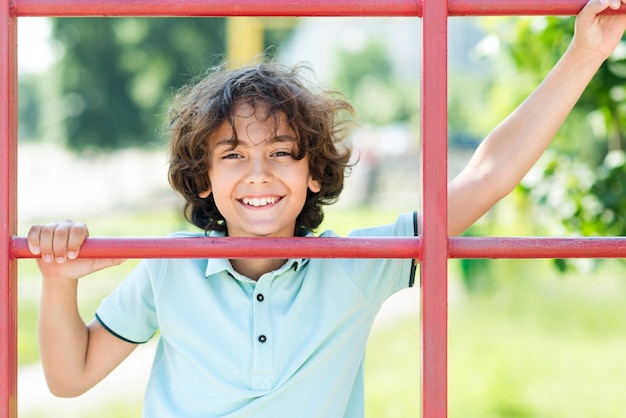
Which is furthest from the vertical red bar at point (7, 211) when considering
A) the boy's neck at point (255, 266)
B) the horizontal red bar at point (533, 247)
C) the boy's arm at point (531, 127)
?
the boy's arm at point (531, 127)

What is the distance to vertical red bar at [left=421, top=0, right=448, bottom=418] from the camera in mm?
1368

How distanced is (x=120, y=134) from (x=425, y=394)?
2071 cm

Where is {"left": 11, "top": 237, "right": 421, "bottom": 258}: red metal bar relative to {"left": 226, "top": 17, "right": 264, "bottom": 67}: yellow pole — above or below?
below

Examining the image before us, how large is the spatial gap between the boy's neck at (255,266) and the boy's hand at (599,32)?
69cm

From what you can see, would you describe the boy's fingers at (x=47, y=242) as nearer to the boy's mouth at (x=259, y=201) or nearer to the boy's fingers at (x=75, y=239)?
the boy's fingers at (x=75, y=239)

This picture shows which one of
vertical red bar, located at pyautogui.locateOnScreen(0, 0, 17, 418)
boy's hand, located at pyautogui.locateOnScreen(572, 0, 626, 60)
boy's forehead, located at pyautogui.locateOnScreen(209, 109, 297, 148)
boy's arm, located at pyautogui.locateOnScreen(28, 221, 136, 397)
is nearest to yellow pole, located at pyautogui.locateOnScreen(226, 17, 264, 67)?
boy's forehead, located at pyautogui.locateOnScreen(209, 109, 297, 148)

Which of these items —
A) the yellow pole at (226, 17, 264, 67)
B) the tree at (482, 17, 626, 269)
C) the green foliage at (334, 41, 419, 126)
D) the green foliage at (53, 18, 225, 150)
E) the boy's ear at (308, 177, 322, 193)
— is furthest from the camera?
the green foliage at (334, 41, 419, 126)

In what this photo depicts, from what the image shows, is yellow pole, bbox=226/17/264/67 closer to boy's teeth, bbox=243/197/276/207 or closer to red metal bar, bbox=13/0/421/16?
boy's teeth, bbox=243/197/276/207

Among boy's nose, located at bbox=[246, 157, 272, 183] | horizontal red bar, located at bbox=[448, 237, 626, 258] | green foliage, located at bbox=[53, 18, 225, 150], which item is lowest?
horizontal red bar, located at bbox=[448, 237, 626, 258]

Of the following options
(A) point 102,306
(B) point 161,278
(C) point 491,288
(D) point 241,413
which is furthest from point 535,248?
(C) point 491,288

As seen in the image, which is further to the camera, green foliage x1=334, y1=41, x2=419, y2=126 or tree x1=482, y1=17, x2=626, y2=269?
green foliage x1=334, y1=41, x2=419, y2=126

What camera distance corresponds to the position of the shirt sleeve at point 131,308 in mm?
1840

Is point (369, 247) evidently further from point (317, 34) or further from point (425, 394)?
point (317, 34)

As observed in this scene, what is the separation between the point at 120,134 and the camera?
21484 mm
